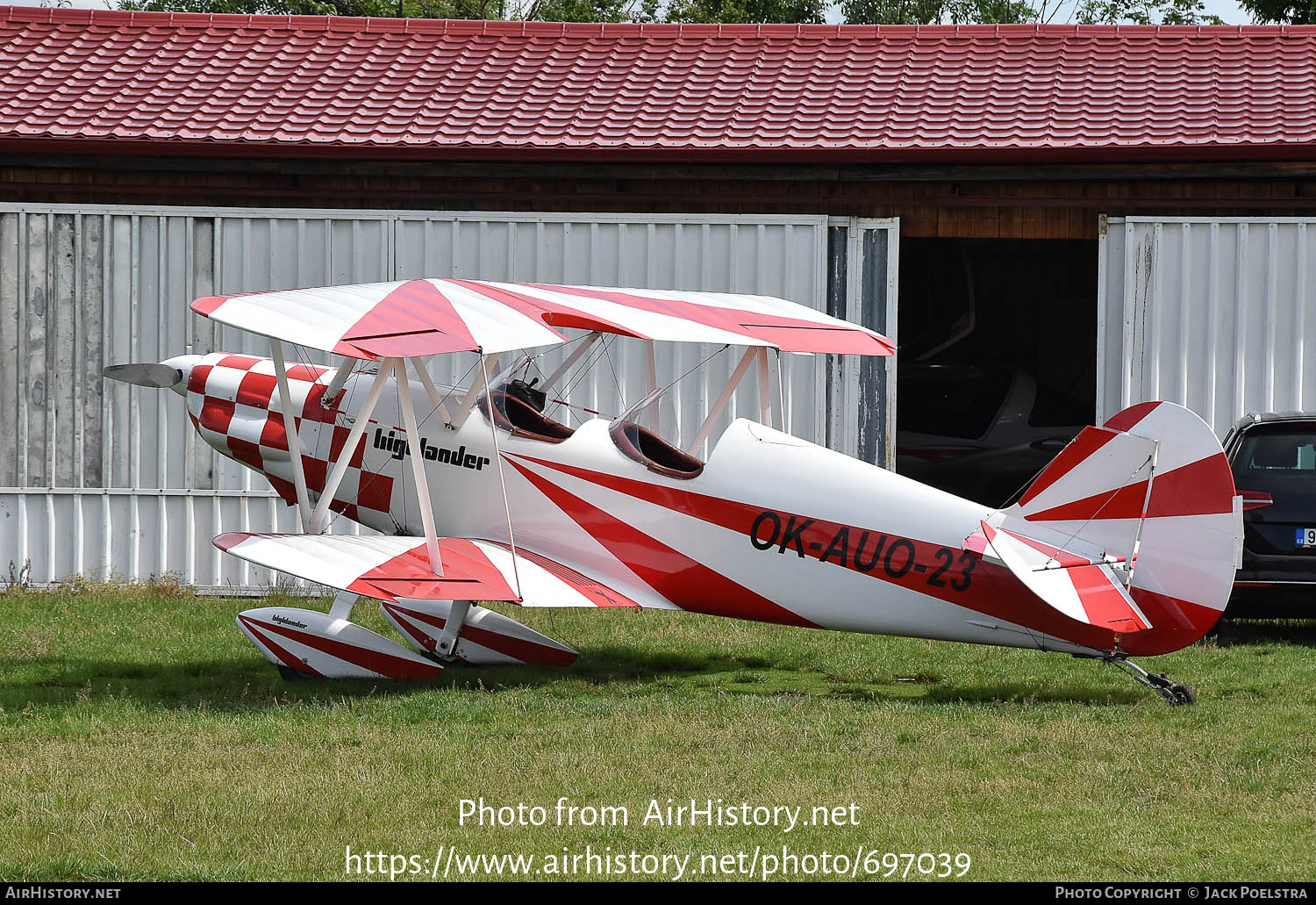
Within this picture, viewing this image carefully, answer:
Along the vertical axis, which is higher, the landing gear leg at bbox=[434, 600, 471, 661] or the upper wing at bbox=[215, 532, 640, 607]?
the upper wing at bbox=[215, 532, 640, 607]

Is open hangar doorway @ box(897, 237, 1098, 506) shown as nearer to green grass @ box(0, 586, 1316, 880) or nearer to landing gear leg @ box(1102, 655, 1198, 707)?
green grass @ box(0, 586, 1316, 880)

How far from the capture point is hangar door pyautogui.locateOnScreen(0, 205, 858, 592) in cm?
1100

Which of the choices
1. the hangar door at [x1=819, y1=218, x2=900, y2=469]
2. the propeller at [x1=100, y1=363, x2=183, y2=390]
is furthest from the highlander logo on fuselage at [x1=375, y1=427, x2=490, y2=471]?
the hangar door at [x1=819, y1=218, x2=900, y2=469]

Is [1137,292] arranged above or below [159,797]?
above

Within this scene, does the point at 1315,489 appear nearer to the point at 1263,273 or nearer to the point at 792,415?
the point at 1263,273

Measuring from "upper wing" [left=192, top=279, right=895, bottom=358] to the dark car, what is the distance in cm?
252

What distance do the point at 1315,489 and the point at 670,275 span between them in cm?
476

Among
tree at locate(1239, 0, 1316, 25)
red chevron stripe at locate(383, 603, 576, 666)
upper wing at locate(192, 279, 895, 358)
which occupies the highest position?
tree at locate(1239, 0, 1316, 25)

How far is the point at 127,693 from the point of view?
7363 millimetres

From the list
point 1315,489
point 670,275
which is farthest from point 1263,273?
point 670,275

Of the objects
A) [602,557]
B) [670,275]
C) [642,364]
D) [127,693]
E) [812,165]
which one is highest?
[812,165]

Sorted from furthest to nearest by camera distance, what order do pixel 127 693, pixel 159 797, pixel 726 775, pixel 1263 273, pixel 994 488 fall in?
1. pixel 994 488
2. pixel 1263 273
3. pixel 127 693
4. pixel 726 775
5. pixel 159 797

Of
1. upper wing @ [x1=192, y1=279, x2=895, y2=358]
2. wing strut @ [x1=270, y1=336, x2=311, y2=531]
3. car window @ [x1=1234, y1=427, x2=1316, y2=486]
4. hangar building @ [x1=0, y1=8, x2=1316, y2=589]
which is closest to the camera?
upper wing @ [x1=192, y1=279, x2=895, y2=358]

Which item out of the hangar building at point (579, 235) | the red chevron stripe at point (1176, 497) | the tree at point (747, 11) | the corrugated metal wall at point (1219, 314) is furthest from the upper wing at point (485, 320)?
the tree at point (747, 11)
